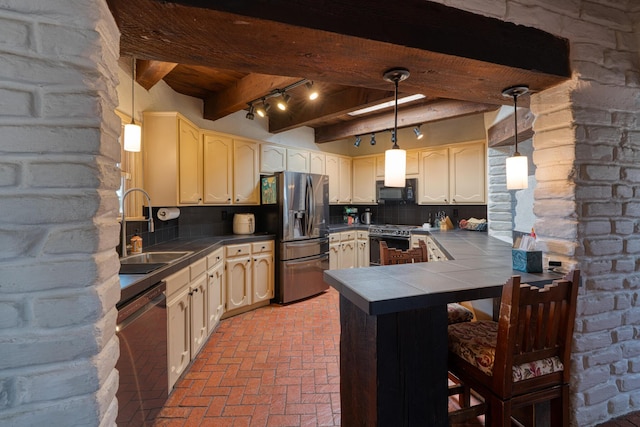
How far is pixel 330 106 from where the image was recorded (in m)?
3.43

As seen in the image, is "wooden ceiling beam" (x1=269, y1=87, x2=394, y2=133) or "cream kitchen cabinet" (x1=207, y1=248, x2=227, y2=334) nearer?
"cream kitchen cabinet" (x1=207, y1=248, x2=227, y2=334)

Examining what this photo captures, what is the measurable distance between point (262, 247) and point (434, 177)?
287cm

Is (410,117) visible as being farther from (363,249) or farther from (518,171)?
(363,249)

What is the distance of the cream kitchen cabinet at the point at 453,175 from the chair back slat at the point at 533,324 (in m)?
3.22

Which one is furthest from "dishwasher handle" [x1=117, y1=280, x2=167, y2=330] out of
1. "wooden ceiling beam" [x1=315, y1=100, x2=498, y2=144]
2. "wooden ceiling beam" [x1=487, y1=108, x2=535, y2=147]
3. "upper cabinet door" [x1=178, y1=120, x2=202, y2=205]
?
"wooden ceiling beam" [x1=315, y1=100, x2=498, y2=144]

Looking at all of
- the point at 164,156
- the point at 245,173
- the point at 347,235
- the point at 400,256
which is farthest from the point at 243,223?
the point at 400,256

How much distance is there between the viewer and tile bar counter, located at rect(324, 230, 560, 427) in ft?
4.02

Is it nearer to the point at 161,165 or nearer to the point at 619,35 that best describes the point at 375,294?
the point at 619,35

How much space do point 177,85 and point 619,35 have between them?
3579 millimetres

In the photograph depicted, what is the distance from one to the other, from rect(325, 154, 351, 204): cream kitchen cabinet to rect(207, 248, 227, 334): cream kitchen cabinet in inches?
98.7

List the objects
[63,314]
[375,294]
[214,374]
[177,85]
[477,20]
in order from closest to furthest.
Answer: [63,314] < [375,294] < [477,20] < [214,374] < [177,85]

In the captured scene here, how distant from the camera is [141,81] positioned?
255 centimetres

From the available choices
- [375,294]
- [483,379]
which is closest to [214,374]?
[375,294]

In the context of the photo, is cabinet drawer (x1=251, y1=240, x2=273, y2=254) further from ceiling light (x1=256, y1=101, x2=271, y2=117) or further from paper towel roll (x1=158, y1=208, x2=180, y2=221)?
ceiling light (x1=256, y1=101, x2=271, y2=117)
